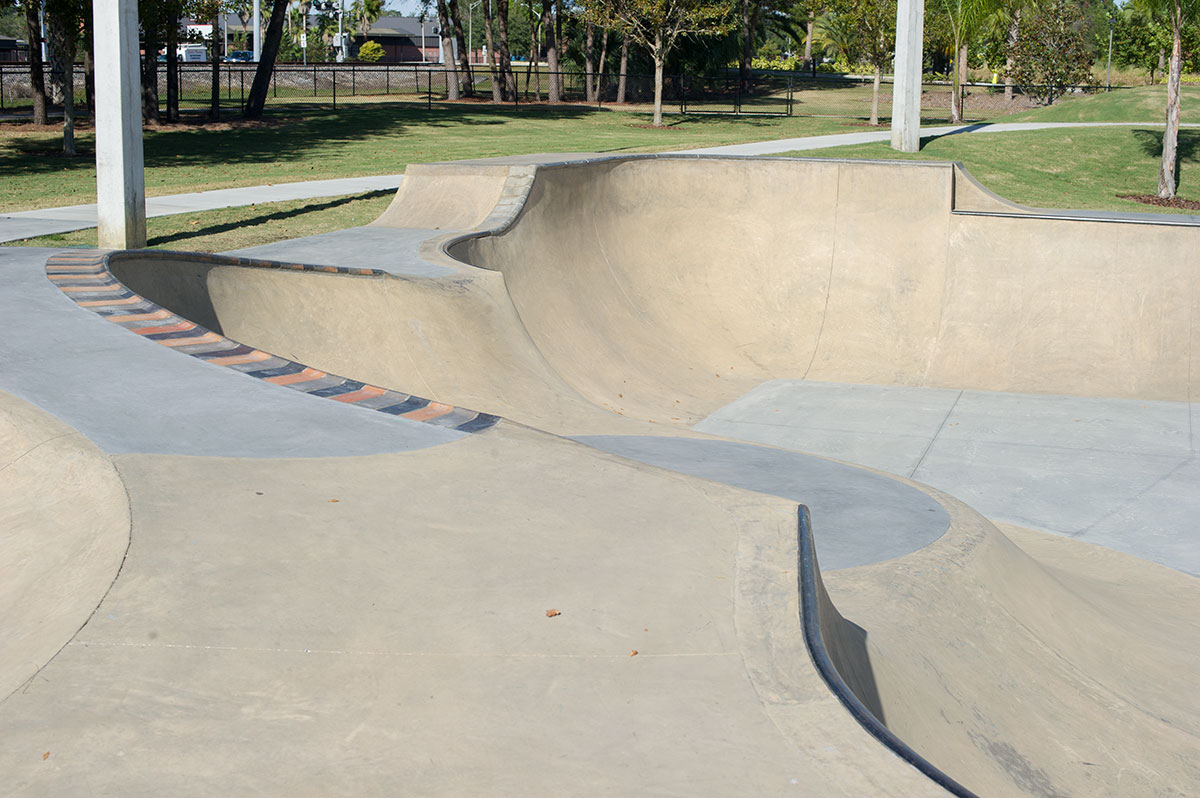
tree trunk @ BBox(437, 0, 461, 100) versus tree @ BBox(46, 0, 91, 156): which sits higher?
tree trunk @ BBox(437, 0, 461, 100)

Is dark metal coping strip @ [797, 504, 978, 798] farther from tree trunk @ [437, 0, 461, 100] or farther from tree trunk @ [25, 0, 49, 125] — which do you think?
tree trunk @ [437, 0, 461, 100]

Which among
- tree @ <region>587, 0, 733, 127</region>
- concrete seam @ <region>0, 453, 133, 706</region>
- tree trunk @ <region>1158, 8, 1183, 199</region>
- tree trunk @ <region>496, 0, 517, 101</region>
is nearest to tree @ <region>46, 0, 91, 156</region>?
tree @ <region>587, 0, 733, 127</region>

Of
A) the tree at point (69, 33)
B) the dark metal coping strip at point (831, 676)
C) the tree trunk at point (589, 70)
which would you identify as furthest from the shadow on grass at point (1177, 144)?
the tree at point (69, 33)

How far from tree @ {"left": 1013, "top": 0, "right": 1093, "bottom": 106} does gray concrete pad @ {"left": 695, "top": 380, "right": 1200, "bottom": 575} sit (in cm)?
3288

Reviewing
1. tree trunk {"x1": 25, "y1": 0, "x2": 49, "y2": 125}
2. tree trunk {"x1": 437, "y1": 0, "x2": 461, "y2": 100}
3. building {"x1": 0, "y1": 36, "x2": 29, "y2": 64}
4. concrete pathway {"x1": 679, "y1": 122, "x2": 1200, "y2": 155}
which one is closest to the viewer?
concrete pathway {"x1": 679, "y1": 122, "x2": 1200, "y2": 155}

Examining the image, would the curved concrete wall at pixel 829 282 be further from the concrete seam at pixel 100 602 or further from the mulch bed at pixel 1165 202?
the mulch bed at pixel 1165 202

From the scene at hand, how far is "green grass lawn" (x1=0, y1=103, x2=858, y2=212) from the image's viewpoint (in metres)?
19.4

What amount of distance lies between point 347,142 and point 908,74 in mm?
13494

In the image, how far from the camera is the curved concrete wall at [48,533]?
353 centimetres

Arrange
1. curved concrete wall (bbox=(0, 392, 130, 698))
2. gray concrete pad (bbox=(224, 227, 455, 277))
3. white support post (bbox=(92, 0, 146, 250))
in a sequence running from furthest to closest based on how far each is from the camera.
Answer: white support post (bbox=(92, 0, 146, 250)) < gray concrete pad (bbox=(224, 227, 455, 277)) < curved concrete wall (bbox=(0, 392, 130, 698))

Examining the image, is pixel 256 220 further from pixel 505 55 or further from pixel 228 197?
pixel 505 55

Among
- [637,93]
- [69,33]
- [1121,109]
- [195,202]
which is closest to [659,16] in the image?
[1121,109]

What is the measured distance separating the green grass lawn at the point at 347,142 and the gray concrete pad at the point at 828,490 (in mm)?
11644

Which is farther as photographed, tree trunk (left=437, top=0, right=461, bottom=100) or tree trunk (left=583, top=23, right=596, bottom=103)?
tree trunk (left=583, top=23, right=596, bottom=103)
